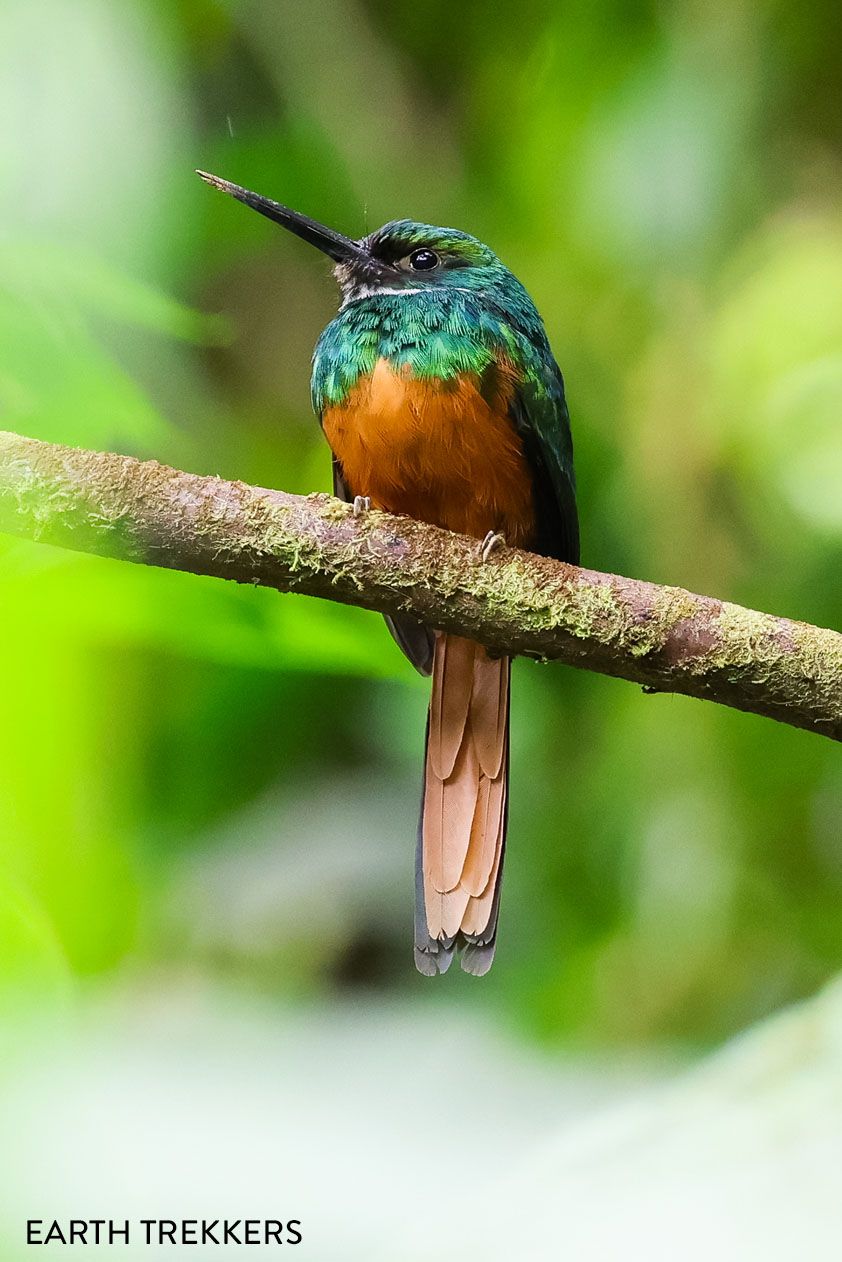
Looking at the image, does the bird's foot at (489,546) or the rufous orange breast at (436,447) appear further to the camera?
the rufous orange breast at (436,447)

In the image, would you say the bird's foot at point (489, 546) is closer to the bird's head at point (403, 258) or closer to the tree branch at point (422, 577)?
the tree branch at point (422, 577)

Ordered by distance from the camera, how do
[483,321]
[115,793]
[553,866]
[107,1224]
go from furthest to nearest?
[553,866] → [483,321] → [115,793] → [107,1224]

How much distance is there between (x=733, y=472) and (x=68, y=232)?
1164mm

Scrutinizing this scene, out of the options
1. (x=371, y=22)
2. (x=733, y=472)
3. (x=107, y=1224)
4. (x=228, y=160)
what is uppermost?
(x=371, y=22)

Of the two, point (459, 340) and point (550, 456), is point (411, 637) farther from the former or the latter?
point (459, 340)

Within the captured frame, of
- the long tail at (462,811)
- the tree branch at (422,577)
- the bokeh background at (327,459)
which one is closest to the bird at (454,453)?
the long tail at (462,811)

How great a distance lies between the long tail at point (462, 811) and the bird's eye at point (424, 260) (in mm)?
569

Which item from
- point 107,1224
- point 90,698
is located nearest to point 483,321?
point 90,698

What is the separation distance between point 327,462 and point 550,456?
1.51 ft

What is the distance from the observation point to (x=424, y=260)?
2021 millimetres

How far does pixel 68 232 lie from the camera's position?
175 cm

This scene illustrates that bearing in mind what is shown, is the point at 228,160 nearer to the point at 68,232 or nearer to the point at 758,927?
the point at 68,232

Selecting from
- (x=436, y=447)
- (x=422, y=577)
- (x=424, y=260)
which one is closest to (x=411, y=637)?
(x=436, y=447)

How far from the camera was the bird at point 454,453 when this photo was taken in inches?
68.6
